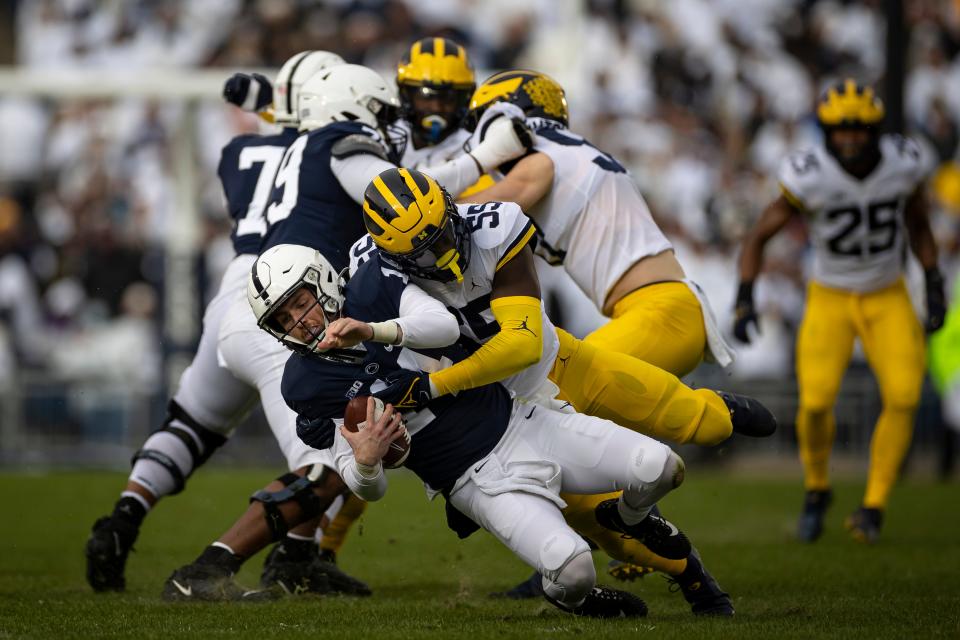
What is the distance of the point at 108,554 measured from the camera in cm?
576

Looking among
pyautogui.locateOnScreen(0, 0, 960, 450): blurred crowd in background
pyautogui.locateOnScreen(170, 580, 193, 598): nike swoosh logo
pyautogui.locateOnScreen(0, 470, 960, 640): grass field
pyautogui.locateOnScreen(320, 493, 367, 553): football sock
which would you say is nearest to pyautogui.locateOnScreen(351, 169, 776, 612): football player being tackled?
pyautogui.locateOnScreen(0, 470, 960, 640): grass field

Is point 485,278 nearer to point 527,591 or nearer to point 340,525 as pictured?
point 527,591

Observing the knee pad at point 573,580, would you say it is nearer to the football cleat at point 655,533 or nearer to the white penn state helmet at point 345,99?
the football cleat at point 655,533

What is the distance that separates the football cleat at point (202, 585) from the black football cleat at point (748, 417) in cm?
190

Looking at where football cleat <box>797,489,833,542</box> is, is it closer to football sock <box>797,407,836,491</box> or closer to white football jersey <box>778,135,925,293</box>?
football sock <box>797,407,836,491</box>

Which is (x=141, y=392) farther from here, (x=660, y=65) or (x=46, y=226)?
(x=660, y=65)

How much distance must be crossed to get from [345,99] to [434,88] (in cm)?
44

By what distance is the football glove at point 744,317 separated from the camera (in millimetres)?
7211

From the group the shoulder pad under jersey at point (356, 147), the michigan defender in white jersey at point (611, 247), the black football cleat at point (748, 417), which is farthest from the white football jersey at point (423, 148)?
the black football cleat at point (748, 417)

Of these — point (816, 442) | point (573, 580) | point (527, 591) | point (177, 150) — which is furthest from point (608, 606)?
point (177, 150)

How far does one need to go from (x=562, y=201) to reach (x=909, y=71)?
997 cm

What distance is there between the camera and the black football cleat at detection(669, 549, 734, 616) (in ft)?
16.2

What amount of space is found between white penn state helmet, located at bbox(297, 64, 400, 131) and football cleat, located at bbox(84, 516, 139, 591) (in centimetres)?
181

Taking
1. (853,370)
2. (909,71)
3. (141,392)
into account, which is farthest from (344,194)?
(909,71)
